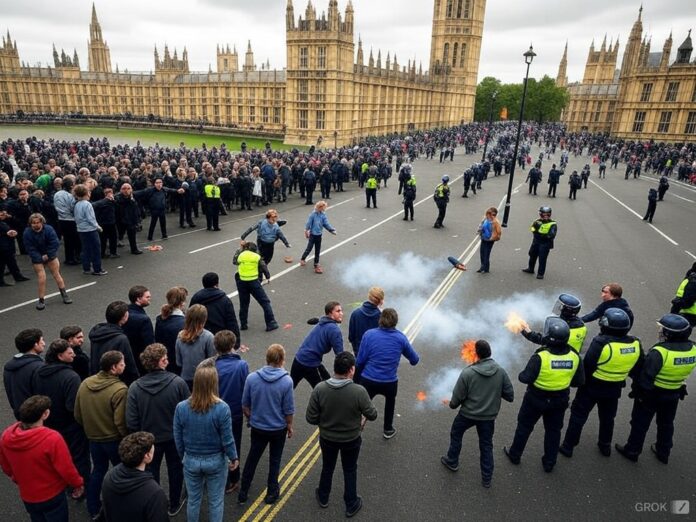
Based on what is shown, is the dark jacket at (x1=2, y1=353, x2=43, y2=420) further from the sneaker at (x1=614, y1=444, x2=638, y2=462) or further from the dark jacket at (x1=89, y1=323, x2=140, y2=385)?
the sneaker at (x1=614, y1=444, x2=638, y2=462)

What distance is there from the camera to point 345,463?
4.70 metres

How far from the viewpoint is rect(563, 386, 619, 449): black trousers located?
18.7 ft

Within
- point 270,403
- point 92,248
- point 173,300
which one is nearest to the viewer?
point 270,403

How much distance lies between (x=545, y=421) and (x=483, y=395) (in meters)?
1.03

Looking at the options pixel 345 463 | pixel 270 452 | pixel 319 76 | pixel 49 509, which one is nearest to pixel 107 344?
pixel 49 509

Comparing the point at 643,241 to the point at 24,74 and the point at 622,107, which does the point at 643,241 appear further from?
the point at 24,74

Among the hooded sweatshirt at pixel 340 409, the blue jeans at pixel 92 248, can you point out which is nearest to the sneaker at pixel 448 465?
the hooded sweatshirt at pixel 340 409

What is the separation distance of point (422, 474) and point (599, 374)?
102 inches

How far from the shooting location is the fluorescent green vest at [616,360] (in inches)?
211

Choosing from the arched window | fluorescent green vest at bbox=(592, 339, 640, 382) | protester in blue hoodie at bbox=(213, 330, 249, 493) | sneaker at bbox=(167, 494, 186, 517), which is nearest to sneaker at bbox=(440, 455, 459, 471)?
fluorescent green vest at bbox=(592, 339, 640, 382)

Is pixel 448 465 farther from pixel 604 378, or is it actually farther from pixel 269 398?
pixel 269 398

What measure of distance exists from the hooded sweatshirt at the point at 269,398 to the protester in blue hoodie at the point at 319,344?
1211mm

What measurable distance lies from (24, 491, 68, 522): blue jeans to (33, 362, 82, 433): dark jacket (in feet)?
2.45

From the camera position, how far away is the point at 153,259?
13.2 m
